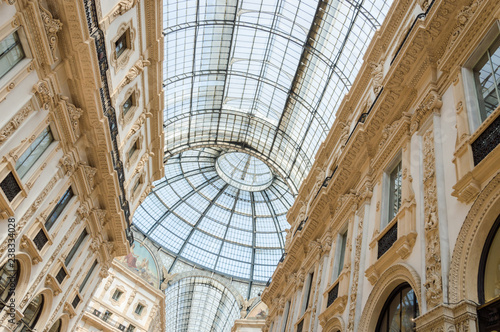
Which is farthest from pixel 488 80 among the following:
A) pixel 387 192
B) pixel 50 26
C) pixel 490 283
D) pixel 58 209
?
pixel 58 209

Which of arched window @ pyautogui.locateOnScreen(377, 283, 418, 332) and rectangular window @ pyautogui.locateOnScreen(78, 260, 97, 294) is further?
rectangular window @ pyautogui.locateOnScreen(78, 260, 97, 294)

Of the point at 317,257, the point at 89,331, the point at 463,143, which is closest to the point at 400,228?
the point at 463,143

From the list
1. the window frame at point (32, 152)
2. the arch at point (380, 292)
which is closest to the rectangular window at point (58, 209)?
the window frame at point (32, 152)

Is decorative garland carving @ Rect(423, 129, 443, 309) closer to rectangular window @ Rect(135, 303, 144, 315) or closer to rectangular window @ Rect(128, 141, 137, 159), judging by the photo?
rectangular window @ Rect(128, 141, 137, 159)

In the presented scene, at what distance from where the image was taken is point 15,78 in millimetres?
11445

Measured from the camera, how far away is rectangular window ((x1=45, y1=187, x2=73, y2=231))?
53.0 ft

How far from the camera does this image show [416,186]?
979 cm

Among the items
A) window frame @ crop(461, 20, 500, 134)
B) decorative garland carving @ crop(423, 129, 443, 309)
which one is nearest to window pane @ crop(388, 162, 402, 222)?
decorative garland carving @ crop(423, 129, 443, 309)

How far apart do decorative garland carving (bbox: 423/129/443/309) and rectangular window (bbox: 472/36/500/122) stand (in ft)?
4.97

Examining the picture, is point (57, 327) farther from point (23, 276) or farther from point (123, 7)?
point (123, 7)

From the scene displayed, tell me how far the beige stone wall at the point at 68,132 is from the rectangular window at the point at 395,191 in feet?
34.1

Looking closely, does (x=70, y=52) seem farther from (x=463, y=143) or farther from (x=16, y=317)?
(x=463, y=143)

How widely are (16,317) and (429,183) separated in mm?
14673

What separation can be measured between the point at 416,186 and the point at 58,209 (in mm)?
13716
